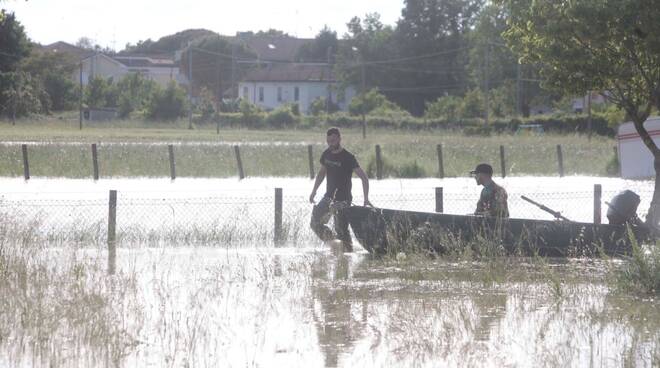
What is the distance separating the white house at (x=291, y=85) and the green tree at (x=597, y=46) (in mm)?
105283

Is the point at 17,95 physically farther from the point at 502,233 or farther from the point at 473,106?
the point at 502,233

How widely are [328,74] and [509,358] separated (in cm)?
11136

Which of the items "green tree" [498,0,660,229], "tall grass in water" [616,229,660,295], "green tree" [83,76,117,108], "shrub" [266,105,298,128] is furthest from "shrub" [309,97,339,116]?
"tall grass in water" [616,229,660,295]

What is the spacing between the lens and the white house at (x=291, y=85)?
126 meters

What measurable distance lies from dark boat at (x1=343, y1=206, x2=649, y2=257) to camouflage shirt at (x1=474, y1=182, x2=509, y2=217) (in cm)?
19

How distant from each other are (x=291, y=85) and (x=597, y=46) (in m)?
111

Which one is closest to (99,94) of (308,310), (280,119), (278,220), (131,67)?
(280,119)

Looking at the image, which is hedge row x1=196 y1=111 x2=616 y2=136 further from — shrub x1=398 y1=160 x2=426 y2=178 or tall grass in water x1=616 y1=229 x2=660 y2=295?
tall grass in water x1=616 y1=229 x2=660 y2=295

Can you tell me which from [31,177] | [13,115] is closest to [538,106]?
[13,115]

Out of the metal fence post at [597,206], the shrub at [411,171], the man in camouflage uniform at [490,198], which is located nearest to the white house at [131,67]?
the shrub at [411,171]

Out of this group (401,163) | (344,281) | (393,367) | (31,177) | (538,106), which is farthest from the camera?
(538,106)

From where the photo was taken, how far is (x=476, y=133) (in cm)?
7519

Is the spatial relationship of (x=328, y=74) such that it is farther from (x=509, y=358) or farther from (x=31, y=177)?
(x=509, y=358)

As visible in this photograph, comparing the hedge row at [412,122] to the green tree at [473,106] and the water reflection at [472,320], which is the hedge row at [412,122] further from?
the water reflection at [472,320]
